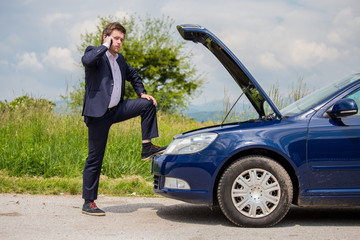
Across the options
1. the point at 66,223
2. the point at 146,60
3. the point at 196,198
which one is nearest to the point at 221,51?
the point at 196,198

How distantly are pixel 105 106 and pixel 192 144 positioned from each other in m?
Result: 1.13

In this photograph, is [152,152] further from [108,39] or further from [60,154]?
[60,154]

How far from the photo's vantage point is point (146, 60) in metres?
33.8

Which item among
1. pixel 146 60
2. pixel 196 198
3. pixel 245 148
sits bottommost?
pixel 196 198

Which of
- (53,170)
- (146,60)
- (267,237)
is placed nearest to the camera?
(267,237)

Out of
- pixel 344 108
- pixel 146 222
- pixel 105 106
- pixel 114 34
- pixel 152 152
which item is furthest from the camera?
pixel 152 152

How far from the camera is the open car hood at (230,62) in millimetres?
4898

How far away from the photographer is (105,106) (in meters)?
5.11

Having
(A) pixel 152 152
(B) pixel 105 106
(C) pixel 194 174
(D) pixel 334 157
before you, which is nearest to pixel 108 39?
(B) pixel 105 106

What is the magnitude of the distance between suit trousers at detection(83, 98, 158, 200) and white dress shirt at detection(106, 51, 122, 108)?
10 centimetres

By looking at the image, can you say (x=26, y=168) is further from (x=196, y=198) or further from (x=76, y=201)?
(x=196, y=198)

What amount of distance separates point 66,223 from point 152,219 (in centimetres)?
94

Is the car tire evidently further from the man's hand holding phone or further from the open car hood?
the man's hand holding phone

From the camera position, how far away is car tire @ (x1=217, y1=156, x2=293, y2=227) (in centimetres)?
457
